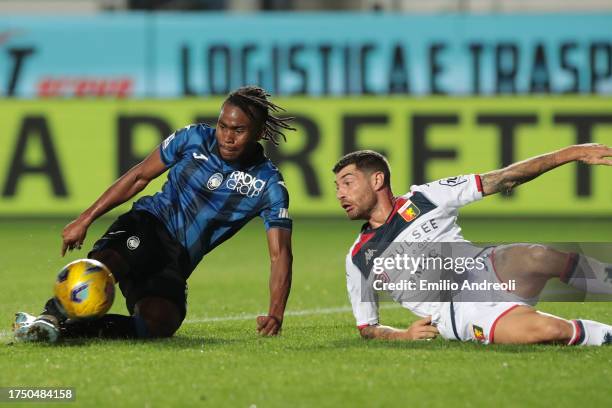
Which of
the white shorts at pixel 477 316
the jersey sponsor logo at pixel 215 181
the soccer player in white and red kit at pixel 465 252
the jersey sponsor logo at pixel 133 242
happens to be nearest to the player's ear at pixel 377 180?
the soccer player in white and red kit at pixel 465 252

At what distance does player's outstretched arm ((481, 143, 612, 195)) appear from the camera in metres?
6.72

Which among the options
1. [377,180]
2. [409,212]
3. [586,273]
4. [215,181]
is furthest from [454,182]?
[215,181]

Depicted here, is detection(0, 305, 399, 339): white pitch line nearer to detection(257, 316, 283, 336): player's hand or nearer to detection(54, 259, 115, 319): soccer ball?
detection(257, 316, 283, 336): player's hand

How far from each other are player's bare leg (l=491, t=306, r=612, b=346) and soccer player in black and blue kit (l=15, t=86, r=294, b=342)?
4.37 feet

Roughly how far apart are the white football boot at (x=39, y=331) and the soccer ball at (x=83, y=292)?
0.11m

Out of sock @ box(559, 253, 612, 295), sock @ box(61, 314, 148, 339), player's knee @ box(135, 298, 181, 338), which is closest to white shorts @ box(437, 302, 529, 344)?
sock @ box(559, 253, 612, 295)

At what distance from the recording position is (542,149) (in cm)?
1783

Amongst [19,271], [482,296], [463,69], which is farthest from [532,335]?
[463,69]

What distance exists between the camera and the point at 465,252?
23.2 ft

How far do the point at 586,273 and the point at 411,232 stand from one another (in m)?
1.11

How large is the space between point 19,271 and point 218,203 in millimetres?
4955

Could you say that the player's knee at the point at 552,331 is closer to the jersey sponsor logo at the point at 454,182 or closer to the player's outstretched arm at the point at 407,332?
the player's outstretched arm at the point at 407,332

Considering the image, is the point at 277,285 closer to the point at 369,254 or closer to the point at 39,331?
the point at 369,254

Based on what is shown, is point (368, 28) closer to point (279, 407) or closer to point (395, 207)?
point (395, 207)
